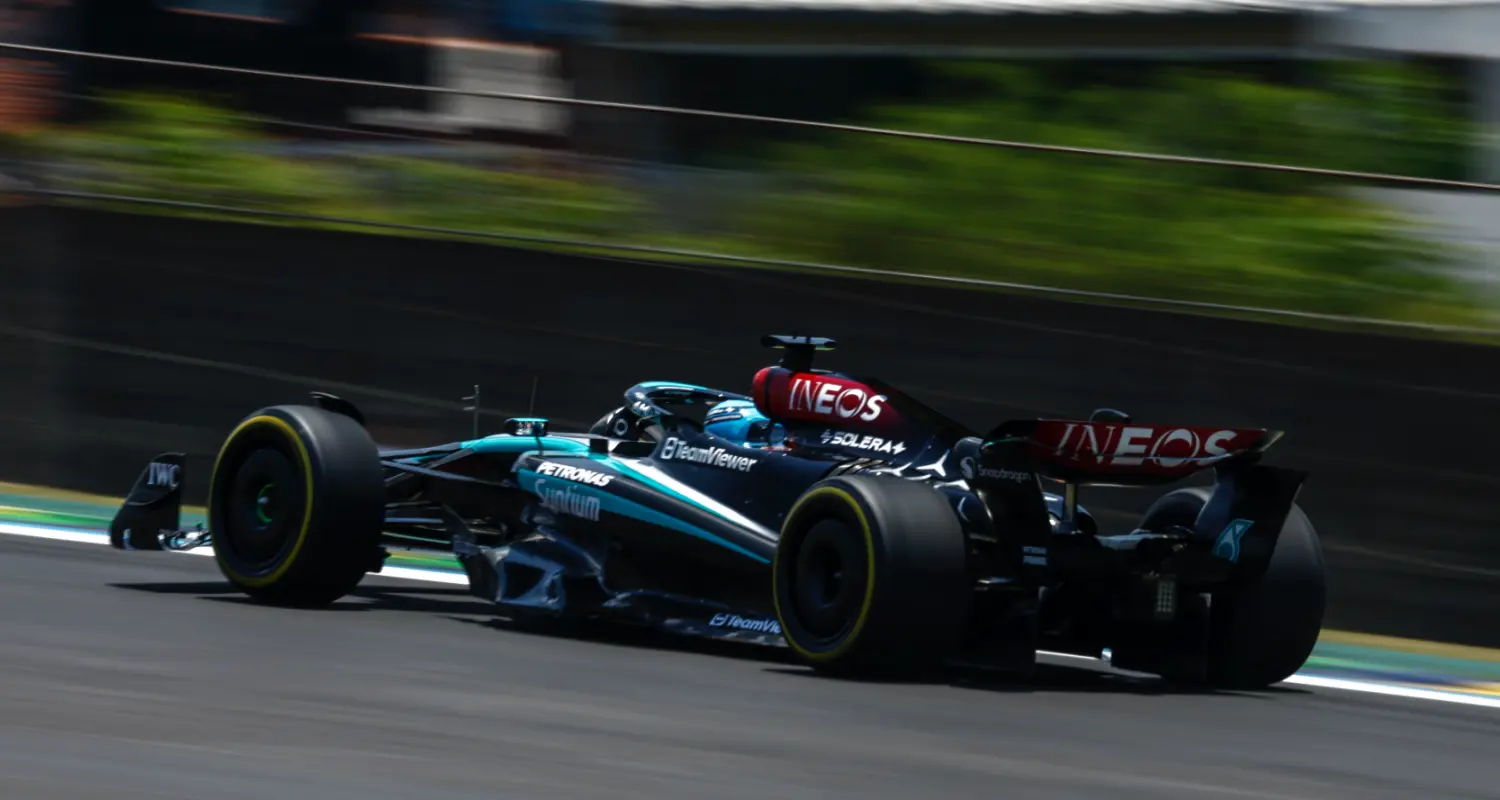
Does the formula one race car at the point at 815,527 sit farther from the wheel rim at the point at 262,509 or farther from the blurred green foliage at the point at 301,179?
the blurred green foliage at the point at 301,179

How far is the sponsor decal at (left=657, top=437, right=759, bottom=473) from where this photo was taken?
8.24 m

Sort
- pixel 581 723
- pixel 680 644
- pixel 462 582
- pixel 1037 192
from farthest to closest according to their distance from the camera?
pixel 1037 192, pixel 462 582, pixel 680 644, pixel 581 723

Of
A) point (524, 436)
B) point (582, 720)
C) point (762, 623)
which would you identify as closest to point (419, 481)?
point (524, 436)

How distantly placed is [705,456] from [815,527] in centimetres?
94

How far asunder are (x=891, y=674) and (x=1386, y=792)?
6.34 feet

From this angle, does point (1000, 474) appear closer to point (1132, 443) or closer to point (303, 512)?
point (1132, 443)

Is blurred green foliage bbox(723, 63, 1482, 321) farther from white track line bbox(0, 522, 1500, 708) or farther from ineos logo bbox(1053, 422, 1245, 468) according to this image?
ineos logo bbox(1053, 422, 1245, 468)

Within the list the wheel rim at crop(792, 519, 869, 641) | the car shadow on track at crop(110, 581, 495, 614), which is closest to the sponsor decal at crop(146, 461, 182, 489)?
the car shadow on track at crop(110, 581, 495, 614)

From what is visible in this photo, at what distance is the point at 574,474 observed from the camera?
866cm

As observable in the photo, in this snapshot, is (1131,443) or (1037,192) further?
(1037,192)

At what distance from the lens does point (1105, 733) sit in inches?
262

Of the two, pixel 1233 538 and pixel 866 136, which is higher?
pixel 866 136

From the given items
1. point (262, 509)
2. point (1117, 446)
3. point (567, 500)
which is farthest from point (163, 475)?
point (1117, 446)

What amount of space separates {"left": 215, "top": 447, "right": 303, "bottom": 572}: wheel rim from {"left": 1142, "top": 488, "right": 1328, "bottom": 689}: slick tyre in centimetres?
339
